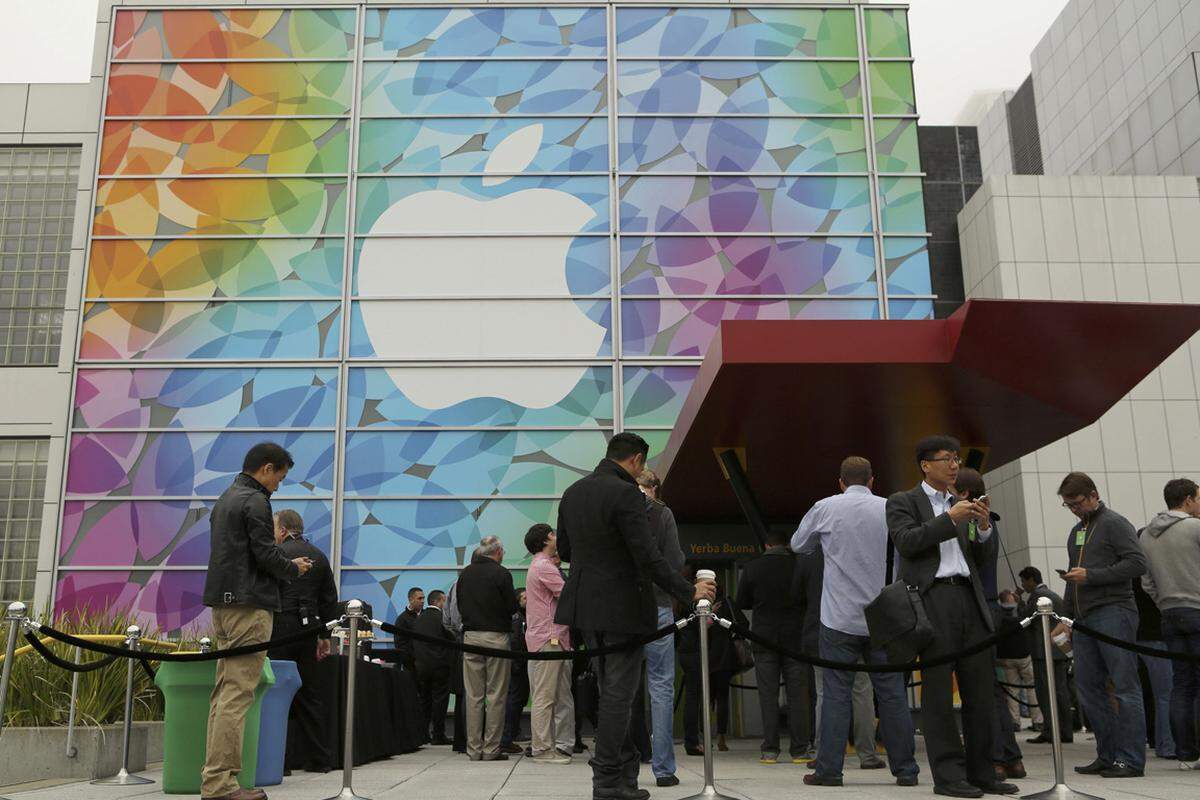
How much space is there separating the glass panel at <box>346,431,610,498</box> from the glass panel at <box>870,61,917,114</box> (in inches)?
300

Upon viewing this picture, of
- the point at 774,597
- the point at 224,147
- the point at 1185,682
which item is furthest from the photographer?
the point at 224,147

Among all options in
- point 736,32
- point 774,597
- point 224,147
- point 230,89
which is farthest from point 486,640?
point 736,32

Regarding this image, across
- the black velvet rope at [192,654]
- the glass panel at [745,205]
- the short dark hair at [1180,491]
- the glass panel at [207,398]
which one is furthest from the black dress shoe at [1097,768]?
the glass panel at [207,398]

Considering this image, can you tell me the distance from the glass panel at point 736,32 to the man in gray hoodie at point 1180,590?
13.4 m

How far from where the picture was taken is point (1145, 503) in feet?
72.9

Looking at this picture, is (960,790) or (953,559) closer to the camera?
(960,790)

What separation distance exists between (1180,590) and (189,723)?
716cm

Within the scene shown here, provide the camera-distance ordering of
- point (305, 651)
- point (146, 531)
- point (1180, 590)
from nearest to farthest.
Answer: point (1180, 590) → point (305, 651) → point (146, 531)

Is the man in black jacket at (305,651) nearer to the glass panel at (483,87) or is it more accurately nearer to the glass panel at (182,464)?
the glass panel at (182,464)

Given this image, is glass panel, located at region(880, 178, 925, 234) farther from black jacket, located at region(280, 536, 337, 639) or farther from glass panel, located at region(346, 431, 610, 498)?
black jacket, located at region(280, 536, 337, 639)

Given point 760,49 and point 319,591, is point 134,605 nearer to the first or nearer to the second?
point 319,591

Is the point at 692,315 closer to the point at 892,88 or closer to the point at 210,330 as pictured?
the point at 892,88

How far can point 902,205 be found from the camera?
19.5 m

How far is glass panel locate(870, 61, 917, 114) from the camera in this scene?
65.9ft
